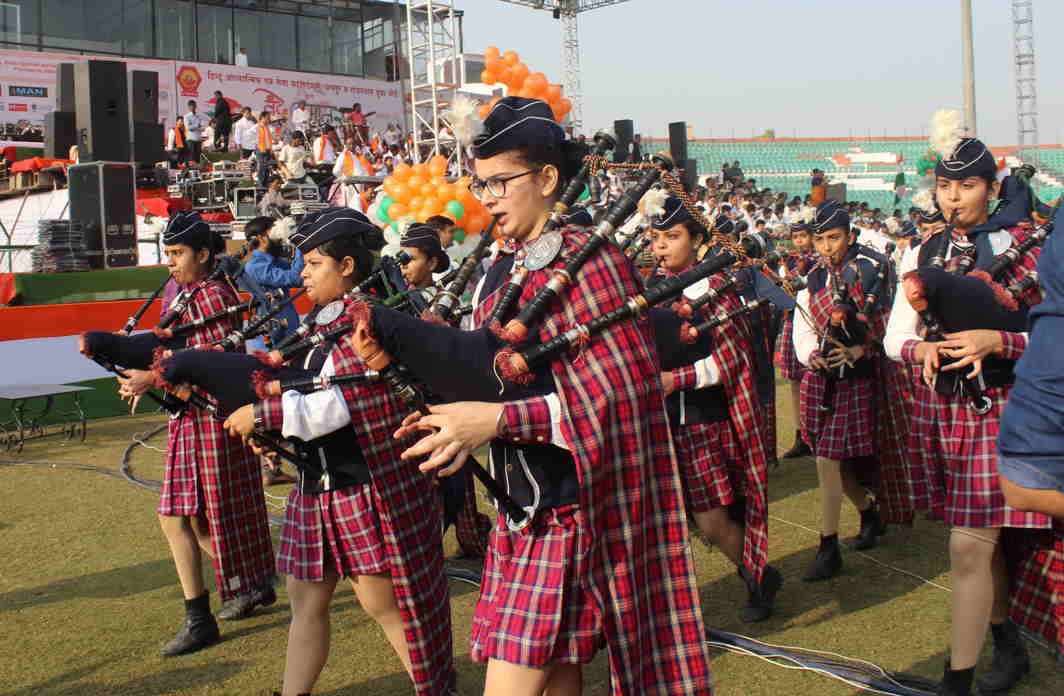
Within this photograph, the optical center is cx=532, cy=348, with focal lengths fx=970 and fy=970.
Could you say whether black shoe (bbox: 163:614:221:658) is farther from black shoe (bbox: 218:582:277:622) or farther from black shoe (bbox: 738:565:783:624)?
black shoe (bbox: 738:565:783:624)

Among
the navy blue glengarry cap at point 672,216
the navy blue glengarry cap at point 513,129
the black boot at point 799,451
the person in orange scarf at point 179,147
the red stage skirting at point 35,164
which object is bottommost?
the black boot at point 799,451

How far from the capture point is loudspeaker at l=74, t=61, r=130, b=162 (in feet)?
46.6

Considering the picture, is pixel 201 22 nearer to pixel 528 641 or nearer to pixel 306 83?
pixel 306 83

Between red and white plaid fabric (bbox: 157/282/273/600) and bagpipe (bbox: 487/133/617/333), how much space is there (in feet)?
8.47

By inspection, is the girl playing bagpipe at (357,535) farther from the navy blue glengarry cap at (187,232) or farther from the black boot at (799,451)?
the black boot at (799,451)

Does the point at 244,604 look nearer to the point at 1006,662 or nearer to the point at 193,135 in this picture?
the point at 1006,662

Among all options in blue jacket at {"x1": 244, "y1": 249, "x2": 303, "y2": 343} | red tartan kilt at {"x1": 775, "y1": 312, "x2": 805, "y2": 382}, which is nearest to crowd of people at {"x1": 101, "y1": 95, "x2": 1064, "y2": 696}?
red tartan kilt at {"x1": 775, "y1": 312, "x2": 805, "y2": 382}

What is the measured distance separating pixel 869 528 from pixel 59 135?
1682 centimetres

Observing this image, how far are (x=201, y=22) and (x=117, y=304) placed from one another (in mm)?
20134

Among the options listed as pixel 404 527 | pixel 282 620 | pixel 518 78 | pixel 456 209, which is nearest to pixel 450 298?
pixel 404 527

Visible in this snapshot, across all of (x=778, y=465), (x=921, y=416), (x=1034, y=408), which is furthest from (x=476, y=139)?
(x=778, y=465)

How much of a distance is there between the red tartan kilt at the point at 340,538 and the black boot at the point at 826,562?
254 cm

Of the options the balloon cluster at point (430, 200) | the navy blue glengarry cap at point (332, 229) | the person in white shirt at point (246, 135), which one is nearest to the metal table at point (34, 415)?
the balloon cluster at point (430, 200)

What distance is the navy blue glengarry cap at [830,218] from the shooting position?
538cm
